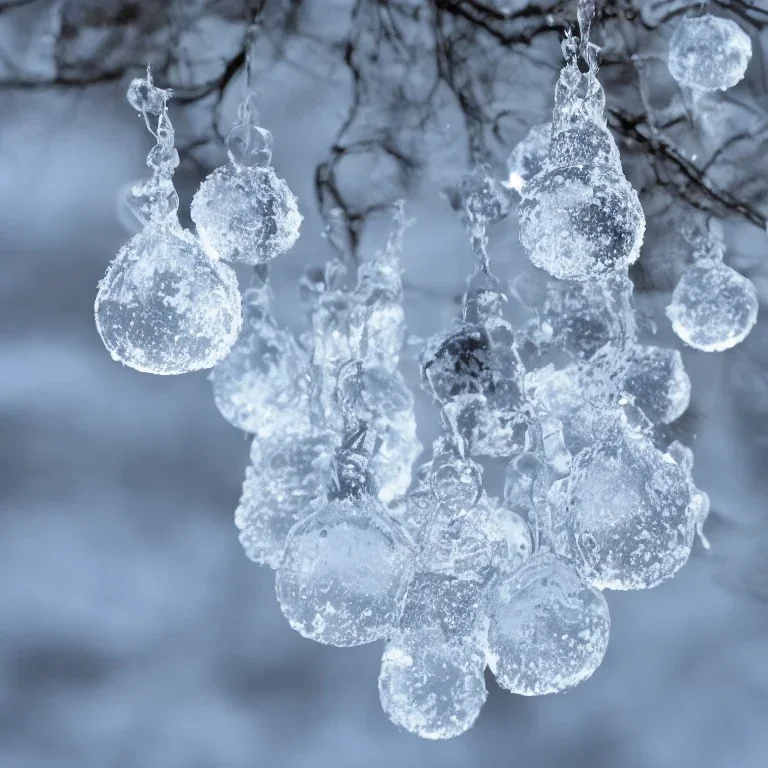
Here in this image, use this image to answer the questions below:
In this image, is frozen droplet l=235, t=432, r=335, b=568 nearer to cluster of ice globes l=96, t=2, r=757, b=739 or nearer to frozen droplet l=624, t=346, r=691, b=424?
cluster of ice globes l=96, t=2, r=757, b=739

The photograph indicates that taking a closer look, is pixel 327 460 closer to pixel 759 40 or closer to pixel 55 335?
pixel 55 335

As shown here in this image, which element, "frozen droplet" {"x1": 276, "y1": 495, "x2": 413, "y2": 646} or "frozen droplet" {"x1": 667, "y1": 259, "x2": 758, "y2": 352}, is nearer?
Result: "frozen droplet" {"x1": 276, "y1": 495, "x2": 413, "y2": 646}

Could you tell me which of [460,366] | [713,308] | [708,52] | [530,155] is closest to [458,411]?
[460,366]

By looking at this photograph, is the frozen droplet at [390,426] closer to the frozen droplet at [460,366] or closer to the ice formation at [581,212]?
the frozen droplet at [460,366]

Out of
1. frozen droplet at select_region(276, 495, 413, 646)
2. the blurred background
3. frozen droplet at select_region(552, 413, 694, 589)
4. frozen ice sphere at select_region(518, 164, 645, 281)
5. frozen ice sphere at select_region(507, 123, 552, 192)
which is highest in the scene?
frozen ice sphere at select_region(518, 164, 645, 281)

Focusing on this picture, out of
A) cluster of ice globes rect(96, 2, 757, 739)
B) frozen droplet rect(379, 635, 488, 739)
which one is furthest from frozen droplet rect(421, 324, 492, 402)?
frozen droplet rect(379, 635, 488, 739)

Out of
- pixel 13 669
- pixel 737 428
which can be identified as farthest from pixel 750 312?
pixel 13 669

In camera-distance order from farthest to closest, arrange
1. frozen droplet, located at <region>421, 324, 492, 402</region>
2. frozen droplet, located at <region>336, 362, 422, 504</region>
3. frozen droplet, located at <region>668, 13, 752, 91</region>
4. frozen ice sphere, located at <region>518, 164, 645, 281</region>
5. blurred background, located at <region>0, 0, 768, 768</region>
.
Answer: blurred background, located at <region>0, 0, 768, 768</region>
frozen droplet, located at <region>668, 13, 752, 91</region>
frozen droplet, located at <region>336, 362, 422, 504</region>
frozen droplet, located at <region>421, 324, 492, 402</region>
frozen ice sphere, located at <region>518, 164, 645, 281</region>
